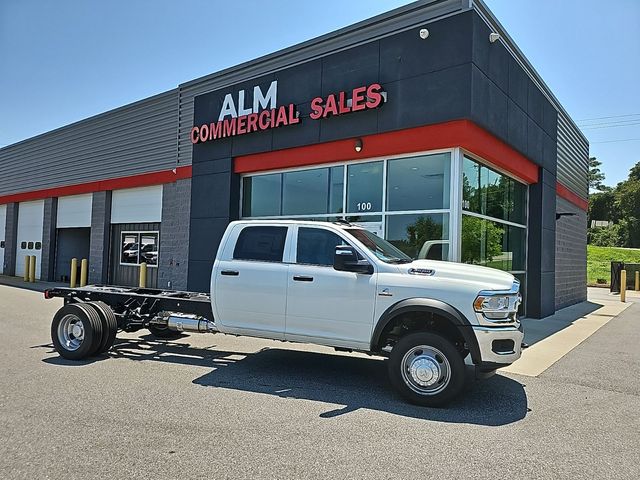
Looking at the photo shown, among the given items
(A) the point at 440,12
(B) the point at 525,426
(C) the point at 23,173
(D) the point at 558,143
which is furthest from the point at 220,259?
(C) the point at 23,173

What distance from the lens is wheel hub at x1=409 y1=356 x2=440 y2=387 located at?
567cm

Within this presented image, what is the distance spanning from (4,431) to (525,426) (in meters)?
4.99

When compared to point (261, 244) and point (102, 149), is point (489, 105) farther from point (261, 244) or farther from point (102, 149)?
point (102, 149)

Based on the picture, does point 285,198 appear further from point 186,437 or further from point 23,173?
point 23,173

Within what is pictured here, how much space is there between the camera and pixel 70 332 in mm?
7758

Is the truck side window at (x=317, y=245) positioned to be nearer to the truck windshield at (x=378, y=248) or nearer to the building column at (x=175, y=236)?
the truck windshield at (x=378, y=248)

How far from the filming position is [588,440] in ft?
15.7

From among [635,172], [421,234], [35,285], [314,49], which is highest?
[635,172]

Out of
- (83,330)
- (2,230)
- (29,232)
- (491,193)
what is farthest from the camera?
(2,230)

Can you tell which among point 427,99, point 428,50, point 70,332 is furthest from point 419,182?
point 70,332

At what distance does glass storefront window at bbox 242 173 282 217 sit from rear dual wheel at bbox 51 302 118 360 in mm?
6518

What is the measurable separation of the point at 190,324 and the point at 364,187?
570 cm

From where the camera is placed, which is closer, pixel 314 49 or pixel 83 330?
pixel 83 330

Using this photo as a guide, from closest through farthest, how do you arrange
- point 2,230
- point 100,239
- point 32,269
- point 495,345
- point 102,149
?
point 495,345, point 100,239, point 102,149, point 32,269, point 2,230
